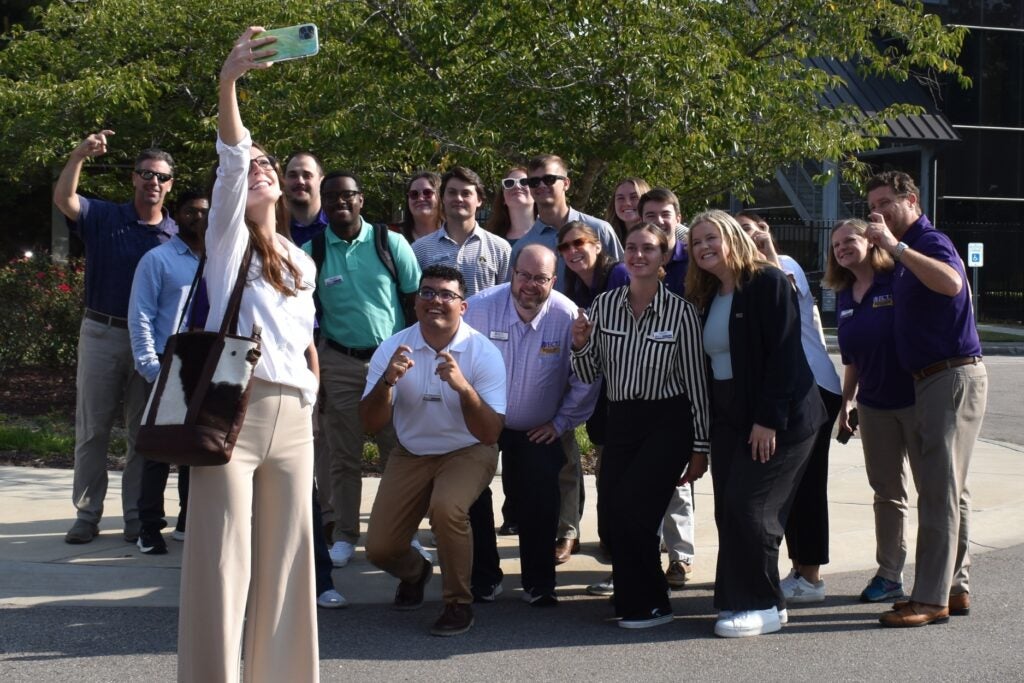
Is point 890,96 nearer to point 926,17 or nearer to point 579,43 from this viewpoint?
point 926,17

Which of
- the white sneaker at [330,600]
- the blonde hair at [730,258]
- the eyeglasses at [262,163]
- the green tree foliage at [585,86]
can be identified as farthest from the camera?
the green tree foliage at [585,86]

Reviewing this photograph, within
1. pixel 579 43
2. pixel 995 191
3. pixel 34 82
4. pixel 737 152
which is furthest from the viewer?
pixel 995 191

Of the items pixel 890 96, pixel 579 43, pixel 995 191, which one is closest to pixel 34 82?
pixel 579 43

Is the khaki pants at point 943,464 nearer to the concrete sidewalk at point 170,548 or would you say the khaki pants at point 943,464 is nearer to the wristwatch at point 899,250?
the wristwatch at point 899,250

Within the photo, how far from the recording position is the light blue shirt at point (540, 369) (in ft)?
21.5

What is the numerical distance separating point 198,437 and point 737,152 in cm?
833

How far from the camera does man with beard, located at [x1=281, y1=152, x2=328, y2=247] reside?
7.15m

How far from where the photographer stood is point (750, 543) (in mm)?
5773

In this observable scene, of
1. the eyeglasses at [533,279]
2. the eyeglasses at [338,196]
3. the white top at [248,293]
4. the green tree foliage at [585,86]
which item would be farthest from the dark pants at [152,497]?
the green tree foliage at [585,86]

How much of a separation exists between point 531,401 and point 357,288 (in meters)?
1.22

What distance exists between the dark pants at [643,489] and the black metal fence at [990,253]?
25113 millimetres

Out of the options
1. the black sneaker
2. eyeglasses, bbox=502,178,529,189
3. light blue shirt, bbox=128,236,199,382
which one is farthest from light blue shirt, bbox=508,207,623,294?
the black sneaker

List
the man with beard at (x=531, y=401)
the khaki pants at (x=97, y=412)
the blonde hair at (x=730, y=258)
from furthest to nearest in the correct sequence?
the khaki pants at (x=97, y=412) → the man with beard at (x=531, y=401) → the blonde hair at (x=730, y=258)

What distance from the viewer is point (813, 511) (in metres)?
6.53
